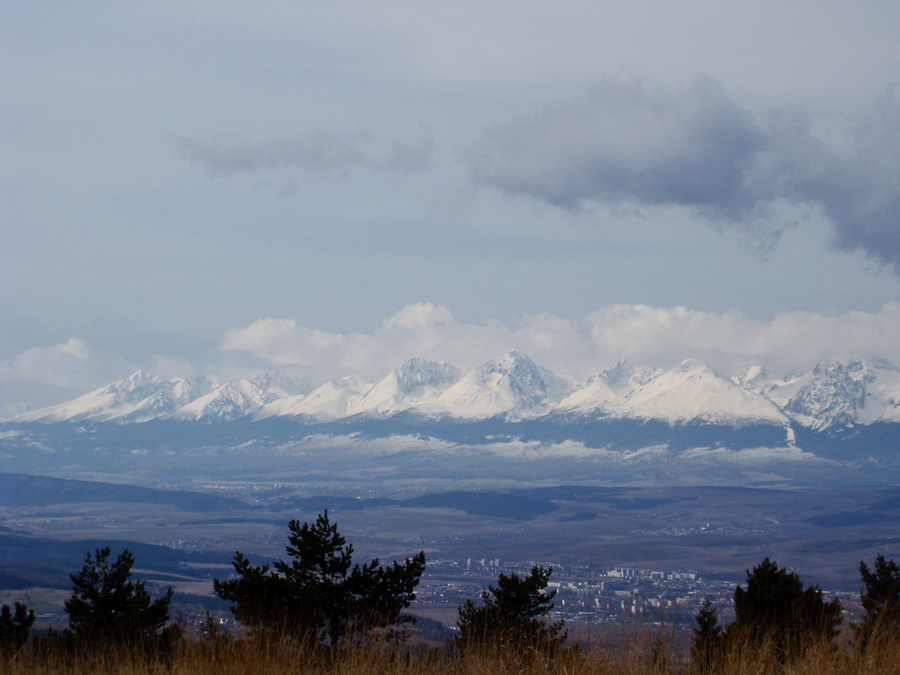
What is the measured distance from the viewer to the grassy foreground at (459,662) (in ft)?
24.4

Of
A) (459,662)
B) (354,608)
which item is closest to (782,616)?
(459,662)

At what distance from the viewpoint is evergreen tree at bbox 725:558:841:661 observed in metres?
8.31

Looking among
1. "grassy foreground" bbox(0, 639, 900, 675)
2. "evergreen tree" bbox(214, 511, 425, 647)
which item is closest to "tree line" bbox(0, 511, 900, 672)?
"evergreen tree" bbox(214, 511, 425, 647)

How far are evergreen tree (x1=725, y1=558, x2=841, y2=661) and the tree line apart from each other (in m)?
0.03

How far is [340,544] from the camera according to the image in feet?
52.3

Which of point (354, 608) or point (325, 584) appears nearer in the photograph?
point (354, 608)

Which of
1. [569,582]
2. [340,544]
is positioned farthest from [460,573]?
[340,544]

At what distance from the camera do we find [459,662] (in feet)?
26.7

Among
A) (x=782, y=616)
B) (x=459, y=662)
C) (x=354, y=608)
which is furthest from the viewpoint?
(x=354, y=608)

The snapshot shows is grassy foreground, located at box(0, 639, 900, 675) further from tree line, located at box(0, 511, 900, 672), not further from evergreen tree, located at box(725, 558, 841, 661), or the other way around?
evergreen tree, located at box(725, 558, 841, 661)

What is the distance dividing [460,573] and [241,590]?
451 feet

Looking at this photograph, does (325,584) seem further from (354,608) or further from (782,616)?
(782,616)

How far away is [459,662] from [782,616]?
4422 millimetres

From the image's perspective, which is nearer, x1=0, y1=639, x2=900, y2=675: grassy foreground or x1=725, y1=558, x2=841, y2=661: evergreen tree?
x1=0, y1=639, x2=900, y2=675: grassy foreground
